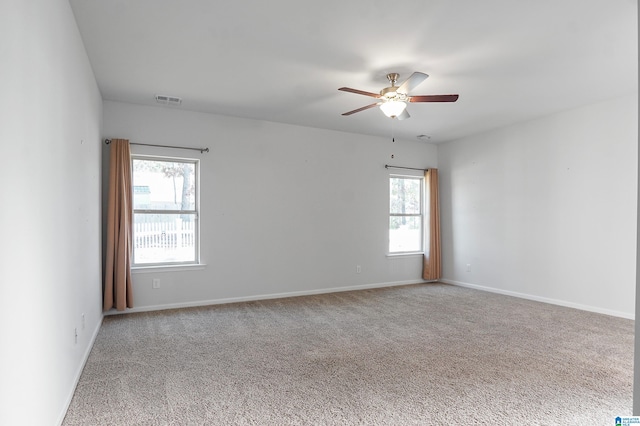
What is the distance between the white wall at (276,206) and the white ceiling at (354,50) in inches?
18.3

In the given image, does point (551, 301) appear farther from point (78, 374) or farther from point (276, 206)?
point (78, 374)

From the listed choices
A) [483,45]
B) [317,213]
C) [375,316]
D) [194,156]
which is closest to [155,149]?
[194,156]

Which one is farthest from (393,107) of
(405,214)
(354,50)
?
(405,214)

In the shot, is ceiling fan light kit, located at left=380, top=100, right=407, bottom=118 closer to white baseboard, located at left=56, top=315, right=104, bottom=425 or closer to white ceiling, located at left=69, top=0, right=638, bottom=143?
white ceiling, located at left=69, top=0, right=638, bottom=143

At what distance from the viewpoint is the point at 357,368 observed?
113 inches

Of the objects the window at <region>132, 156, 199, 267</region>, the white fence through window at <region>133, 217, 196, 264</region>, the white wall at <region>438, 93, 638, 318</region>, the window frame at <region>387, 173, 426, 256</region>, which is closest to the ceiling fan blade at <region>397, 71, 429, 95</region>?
the white wall at <region>438, 93, 638, 318</region>

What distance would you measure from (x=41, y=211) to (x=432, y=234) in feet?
19.7

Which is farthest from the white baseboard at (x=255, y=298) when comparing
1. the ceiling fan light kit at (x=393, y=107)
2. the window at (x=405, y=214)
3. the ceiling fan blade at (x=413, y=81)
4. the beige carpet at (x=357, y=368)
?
the ceiling fan blade at (x=413, y=81)

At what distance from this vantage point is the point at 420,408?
2273 millimetres

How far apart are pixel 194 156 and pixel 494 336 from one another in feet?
13.8

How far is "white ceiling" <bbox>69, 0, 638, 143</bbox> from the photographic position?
2580mm

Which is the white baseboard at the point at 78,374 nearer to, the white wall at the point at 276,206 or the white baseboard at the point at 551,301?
the white wall at the point at 276,206

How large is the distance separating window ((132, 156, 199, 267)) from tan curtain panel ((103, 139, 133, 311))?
271mm

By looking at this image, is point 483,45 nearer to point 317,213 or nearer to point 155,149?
point 317,213
